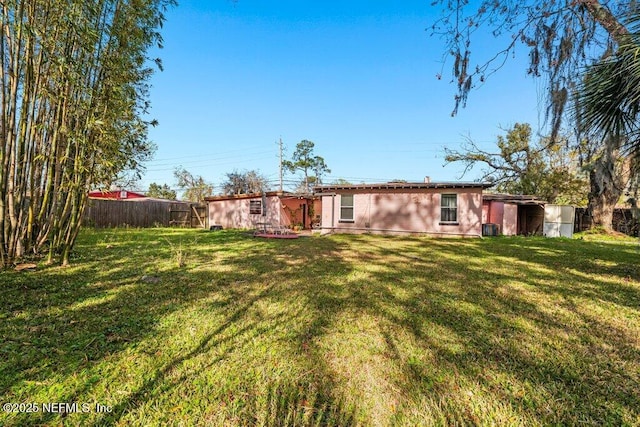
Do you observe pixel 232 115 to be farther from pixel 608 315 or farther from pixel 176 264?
pixel 608 315

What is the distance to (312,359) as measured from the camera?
2.30 meters

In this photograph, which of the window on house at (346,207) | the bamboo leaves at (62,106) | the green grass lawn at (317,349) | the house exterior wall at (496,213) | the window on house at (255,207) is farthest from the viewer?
the window on house at (255,207)

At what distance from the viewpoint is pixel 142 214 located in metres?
17.7

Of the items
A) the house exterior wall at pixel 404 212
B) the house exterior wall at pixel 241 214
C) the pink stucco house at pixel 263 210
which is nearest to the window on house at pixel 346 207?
the house exterior wall at pixel 404 212

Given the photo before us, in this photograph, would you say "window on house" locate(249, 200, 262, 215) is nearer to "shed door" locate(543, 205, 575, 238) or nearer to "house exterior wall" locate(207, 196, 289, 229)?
"house exterior wall" locate(207, 196, 289, 229)

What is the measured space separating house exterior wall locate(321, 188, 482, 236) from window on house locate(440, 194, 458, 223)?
12 centimetres

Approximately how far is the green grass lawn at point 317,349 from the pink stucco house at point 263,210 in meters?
11.9

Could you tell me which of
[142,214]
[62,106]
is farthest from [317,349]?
[142,214]

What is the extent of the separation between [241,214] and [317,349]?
16.8 m

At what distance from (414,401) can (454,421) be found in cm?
24

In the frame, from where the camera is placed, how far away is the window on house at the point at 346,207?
46.5 ft

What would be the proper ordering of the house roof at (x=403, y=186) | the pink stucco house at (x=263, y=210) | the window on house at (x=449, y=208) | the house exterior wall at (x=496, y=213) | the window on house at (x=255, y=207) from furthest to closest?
1. the window on house at (x=255, y=207)
2. the pink stucco house at (x=263, y=210)
3. the house exterior wall at (x=496, y=213)
4. the window on house at (x=449, y=208)
5. the house roof at (x=403, y=186)

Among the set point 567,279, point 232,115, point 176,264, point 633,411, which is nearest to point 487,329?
point 633,411

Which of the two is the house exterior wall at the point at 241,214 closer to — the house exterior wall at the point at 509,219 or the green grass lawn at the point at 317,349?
the green grass lawn at the point at 317,349
